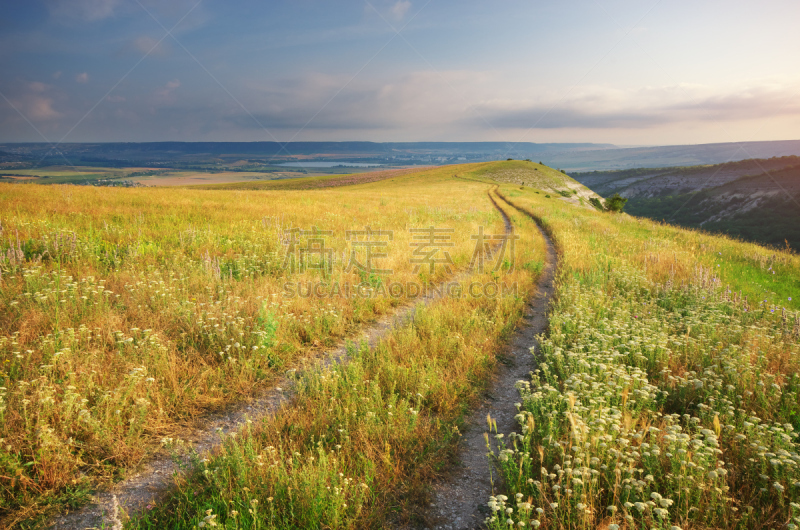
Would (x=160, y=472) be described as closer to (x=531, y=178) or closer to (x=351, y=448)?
(x=351, y=448)

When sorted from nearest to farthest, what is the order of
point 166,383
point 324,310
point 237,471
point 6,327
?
point 237,471
point 166,383
point 6,327
point 324,310

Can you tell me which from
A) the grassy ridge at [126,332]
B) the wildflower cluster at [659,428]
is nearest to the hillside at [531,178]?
the wildflower cluster at [659,428]

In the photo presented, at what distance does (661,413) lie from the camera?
3.96 meters

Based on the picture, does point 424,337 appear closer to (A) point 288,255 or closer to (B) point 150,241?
(A) point 288,255

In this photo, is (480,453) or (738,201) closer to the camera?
(480,453)

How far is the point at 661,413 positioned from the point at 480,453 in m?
2.05

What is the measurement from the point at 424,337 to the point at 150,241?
8.31m

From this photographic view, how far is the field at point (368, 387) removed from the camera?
2.95 m

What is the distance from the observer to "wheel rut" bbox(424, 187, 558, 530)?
3.13 metres

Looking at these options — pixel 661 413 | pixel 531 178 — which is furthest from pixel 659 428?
pixel 531 178

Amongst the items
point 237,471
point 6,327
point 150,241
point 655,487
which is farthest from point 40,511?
point 150,241

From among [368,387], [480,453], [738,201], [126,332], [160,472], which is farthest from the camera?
[738,201]

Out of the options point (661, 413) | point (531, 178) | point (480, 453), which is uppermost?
point (531, 178)

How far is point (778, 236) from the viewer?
2726 inches
